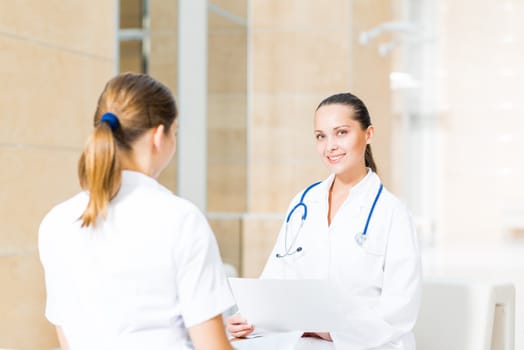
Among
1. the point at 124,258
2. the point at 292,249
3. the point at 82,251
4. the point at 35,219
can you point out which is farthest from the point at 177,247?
the point at 35,219

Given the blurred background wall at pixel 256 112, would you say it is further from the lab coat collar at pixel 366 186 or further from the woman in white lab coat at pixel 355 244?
the lab coat collar at pixel 366 186

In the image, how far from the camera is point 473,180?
1630cm

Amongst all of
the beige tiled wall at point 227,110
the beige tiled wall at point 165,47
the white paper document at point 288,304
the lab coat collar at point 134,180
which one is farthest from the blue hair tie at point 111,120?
the beige tiled wall at point 227,110

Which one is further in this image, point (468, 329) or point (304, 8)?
point (304, 8)

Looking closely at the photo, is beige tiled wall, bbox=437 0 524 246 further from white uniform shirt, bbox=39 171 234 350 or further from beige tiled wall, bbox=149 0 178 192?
white uniform shirt, bbox=39 171 234 350

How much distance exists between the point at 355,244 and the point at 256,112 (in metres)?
4.77

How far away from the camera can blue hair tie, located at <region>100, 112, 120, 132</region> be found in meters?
1.77

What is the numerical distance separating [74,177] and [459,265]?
24.7 ft

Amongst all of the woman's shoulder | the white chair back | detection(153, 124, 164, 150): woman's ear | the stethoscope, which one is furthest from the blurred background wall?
detection(153, 124, 164, 150): woman's ear

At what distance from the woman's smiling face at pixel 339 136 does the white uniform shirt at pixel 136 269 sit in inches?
39.4

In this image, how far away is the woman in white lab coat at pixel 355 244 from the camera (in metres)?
2.56

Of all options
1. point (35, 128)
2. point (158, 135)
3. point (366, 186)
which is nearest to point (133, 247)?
point (158, 135)

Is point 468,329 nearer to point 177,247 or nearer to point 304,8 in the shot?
point 177,247

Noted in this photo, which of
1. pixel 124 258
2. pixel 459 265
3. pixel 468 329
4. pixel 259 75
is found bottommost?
pixel 459 265
